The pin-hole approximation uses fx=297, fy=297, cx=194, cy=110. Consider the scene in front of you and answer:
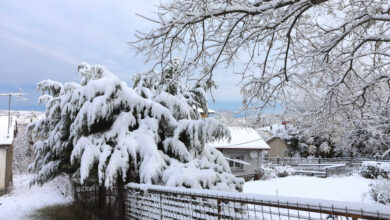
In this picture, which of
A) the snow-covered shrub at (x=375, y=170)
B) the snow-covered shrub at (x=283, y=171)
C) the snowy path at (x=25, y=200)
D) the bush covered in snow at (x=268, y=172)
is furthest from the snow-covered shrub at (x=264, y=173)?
the snowy path at (x=25, y=200)

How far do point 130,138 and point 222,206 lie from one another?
3.31 m

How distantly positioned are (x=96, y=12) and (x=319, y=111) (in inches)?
215

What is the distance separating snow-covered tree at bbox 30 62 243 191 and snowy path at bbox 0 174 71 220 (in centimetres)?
174

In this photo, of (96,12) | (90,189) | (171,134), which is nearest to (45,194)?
(90,189)

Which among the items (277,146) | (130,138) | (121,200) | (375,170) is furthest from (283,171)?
(130,138)

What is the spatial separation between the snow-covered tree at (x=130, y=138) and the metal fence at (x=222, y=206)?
1.39 feet

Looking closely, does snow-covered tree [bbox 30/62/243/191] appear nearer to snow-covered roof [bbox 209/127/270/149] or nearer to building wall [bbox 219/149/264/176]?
snow-covered roof [bbox 209/127/270/149]

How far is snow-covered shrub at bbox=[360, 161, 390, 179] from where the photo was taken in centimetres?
1886

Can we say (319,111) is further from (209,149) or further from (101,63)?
(101,63)

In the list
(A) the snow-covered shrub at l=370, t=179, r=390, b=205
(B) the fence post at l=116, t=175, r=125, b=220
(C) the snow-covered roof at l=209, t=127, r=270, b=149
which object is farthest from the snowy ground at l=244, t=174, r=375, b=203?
(B) the fence post at l=116, t=175, r=125, b=220

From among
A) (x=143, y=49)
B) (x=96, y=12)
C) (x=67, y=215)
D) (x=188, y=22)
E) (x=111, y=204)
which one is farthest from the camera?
(x=67, y=215)

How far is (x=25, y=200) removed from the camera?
12.0 metres

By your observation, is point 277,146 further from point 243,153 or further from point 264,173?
point 264,173

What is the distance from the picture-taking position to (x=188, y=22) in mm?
4371
